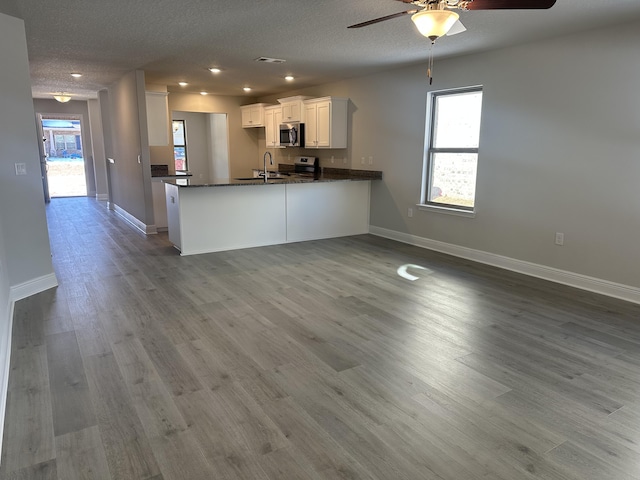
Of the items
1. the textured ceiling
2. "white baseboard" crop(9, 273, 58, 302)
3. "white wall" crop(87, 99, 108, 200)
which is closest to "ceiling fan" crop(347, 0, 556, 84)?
the textured ceiling

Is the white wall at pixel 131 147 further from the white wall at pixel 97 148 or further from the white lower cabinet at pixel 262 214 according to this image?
the white wall at pixel 97 148

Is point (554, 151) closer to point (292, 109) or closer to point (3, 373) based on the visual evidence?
point (292, 109)

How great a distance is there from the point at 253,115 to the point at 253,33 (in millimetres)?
5287

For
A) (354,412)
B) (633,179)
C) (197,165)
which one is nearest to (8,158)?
(354,412)

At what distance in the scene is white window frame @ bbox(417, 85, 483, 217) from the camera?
544 centimetres

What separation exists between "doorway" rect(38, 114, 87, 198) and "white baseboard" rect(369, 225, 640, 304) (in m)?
9.64

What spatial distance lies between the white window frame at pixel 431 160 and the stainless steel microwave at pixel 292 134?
107 inches

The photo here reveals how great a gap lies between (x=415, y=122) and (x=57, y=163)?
34.3ft

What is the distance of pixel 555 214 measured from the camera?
4.54 m

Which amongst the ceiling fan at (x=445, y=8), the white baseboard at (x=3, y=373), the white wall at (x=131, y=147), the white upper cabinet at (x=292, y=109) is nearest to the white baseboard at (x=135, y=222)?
the white wall at (x=131, y=147)

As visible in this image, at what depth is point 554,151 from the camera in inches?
177

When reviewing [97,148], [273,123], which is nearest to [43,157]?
[97,148]

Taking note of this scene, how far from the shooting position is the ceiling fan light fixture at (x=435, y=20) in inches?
102

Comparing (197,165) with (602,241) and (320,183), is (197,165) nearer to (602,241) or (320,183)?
(320,183)
